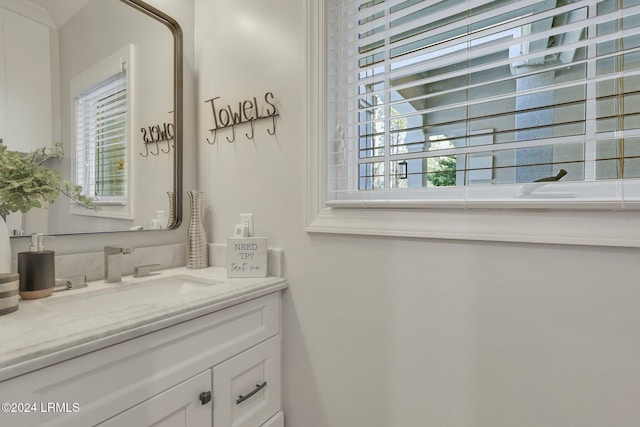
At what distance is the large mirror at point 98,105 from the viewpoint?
39.9 inches

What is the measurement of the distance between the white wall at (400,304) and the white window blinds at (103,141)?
343 millimetres

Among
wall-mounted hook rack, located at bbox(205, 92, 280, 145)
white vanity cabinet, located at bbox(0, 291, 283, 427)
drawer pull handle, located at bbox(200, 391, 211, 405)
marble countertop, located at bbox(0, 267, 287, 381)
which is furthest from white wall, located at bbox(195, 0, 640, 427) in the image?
drawer pull handle, located at bbox(200, 391, 211, 405)

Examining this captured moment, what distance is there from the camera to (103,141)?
1.22 metres

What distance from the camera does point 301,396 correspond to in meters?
1.22

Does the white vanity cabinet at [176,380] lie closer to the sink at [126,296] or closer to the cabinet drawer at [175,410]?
the cabinet drawer at [175,410]

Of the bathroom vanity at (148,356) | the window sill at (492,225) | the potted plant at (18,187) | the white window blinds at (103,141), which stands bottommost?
the bathroom vanity at (148,356)

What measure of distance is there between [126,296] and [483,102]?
130cm

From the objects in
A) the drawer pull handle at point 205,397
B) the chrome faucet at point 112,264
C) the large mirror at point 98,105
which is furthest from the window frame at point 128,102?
the drawer pull handle at point 205,397

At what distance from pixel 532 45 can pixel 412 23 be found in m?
0.35

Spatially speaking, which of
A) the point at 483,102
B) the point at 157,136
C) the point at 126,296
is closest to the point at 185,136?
the point at 157,136

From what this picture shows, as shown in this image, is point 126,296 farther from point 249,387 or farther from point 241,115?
point 241,115

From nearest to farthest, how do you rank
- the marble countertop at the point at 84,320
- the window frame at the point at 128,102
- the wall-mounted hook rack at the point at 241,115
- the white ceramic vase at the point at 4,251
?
the marble countertop at the point at 84,320
the white ceramic vase at the point at 4,251
the window frame at the point at 128,102
the wall-mounted hook rack at the point at 241,115

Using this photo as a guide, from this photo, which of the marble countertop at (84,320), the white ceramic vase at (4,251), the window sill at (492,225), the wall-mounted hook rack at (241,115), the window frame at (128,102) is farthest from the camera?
the wall-mounted hook rack at (241,115)

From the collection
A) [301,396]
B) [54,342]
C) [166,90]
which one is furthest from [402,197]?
[166,90]
